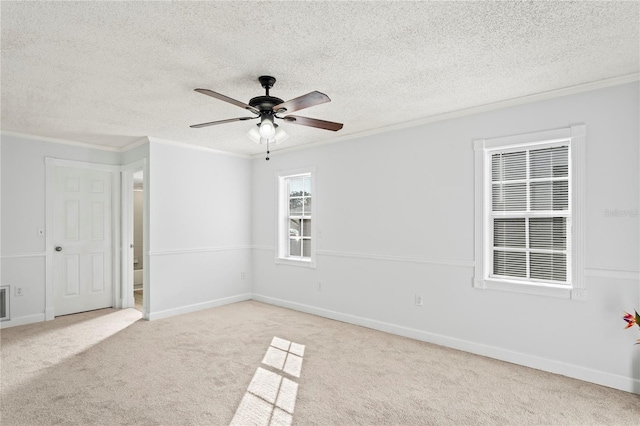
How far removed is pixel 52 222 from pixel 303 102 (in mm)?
4384

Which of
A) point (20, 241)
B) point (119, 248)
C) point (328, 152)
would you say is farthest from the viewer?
point (119, 248)

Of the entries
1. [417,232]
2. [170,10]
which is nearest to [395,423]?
[417,232]

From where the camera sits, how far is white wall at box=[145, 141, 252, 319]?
16.5 ft

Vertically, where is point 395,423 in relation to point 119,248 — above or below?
below

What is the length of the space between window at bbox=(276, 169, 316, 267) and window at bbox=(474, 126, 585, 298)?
7.92 feet

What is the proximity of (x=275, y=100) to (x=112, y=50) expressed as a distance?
3.74ft

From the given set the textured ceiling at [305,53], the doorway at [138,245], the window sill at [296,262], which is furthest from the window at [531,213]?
the doorway at [138,245]

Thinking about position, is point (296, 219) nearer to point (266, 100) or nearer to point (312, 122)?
point (312, 122)

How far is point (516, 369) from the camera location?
10.8ft

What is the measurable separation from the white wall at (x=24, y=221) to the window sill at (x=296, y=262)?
Result: 321 cm

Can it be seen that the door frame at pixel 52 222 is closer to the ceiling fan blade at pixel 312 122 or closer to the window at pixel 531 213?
the ceiling fan blade at pixel 312 122

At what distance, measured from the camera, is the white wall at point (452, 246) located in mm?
2965

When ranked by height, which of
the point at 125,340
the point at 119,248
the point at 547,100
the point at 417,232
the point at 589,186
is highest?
the point at 547,100

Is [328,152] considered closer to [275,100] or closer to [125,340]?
[275,100]
